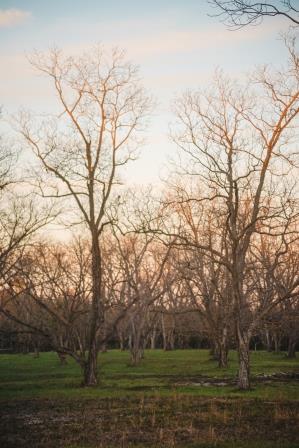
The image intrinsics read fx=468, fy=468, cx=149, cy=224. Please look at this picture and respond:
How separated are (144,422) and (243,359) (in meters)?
7.29

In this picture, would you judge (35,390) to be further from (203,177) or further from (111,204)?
(203,177)

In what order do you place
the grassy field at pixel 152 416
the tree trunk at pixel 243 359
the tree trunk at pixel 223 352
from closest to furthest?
1. the grassy field at pixel 152 416
2. the tree trunk at pixel 243 359
3. the tree trunk at pixel 223 352

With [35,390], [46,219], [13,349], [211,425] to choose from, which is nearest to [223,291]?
[46,219]

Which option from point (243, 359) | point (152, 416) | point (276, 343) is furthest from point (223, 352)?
point (276, 343)

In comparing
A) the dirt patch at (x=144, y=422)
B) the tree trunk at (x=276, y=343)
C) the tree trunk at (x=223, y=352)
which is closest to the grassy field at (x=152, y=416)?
the dirt patch at (x=144, y=422)

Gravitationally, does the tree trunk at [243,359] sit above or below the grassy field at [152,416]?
above

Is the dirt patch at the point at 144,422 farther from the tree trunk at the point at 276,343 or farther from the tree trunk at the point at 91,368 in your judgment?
the tree trunk at the point at 276,343

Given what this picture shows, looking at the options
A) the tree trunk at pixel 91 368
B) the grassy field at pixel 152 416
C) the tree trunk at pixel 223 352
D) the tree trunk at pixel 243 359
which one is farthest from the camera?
the tree trunk at pixel 223 352

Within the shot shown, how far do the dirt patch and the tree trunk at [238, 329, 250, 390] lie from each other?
2.87 meters

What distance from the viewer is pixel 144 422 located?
1222 cm

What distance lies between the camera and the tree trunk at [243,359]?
18438mm

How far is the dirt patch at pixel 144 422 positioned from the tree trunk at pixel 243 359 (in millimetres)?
2872

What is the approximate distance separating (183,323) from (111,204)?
47312 mm

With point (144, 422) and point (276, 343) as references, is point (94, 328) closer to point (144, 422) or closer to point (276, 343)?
point (144, 422)
